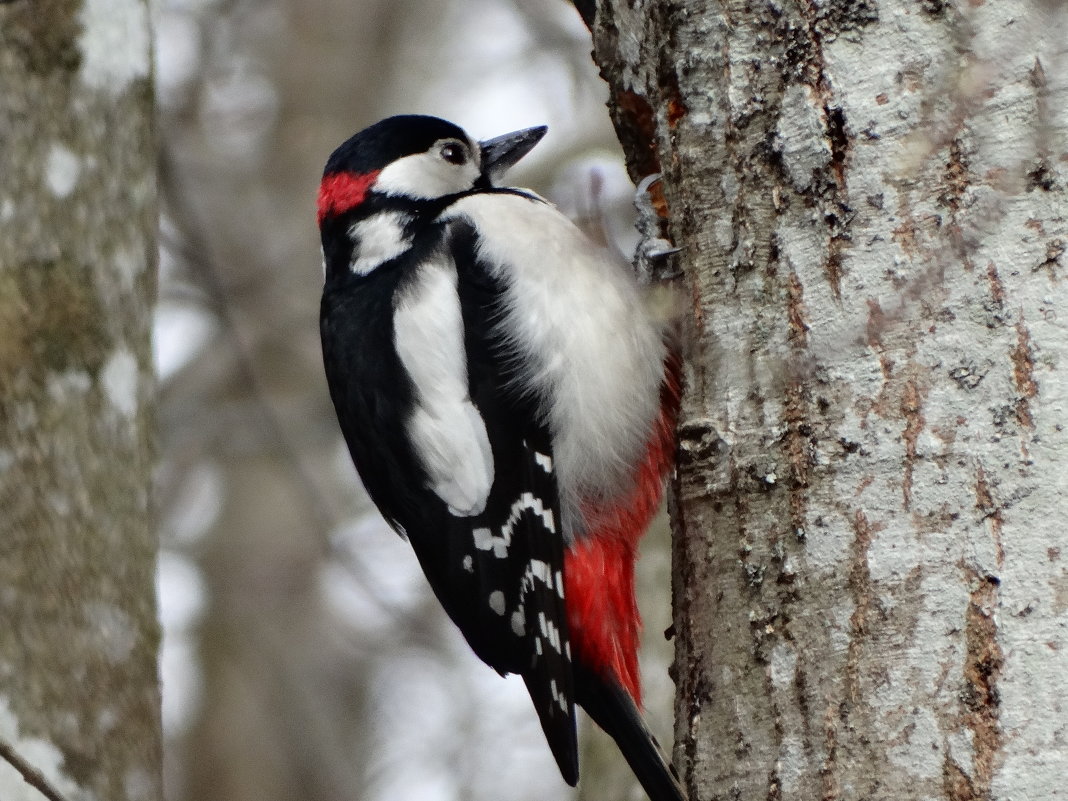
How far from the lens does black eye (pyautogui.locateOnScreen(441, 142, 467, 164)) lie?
3357 mm

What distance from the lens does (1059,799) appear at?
1617mm

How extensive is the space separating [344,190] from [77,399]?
3.10ft

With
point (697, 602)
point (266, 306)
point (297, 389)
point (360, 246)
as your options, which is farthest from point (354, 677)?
point (697, 602)

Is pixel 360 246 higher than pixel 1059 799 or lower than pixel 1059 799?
higher

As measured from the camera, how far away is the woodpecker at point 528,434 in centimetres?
274

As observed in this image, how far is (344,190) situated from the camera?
3.24 metres

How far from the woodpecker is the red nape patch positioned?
358 mm

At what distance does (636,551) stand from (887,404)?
1137mm

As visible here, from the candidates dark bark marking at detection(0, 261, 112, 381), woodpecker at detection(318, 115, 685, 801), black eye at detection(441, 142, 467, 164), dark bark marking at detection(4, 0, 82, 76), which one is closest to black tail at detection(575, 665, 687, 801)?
woodpecker at detection(318, 115, 685, 801)

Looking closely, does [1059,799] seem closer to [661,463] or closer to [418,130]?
[661,463]

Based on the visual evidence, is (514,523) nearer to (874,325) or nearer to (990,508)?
(874,325)

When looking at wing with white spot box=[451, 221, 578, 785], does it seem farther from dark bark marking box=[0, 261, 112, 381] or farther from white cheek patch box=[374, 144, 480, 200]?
dark bark marking box=[0, 261, 112, 381]

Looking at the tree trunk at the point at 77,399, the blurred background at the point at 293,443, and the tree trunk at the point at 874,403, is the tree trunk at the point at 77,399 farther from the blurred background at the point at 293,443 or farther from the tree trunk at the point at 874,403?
the blurred background at the point at 293,443

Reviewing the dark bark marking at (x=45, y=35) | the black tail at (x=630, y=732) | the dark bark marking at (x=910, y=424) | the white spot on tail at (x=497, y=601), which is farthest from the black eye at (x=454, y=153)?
the dark bark marking at (x=910, y=424)
